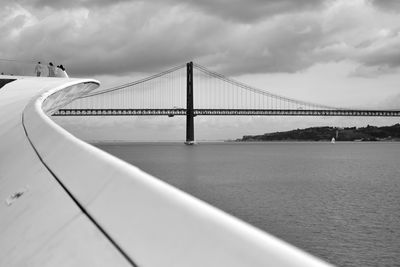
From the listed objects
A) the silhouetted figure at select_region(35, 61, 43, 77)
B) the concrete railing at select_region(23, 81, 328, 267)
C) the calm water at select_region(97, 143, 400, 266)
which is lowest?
the calm water at select_region(97, 143, 400, 266)

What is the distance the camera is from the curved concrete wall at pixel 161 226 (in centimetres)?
66

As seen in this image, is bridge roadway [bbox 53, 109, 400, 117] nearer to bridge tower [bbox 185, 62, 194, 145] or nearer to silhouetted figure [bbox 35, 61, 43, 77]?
bridge tower [bbox 185, 62, 194, 145]

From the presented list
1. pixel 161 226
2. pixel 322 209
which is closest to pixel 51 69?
pixel 322 209

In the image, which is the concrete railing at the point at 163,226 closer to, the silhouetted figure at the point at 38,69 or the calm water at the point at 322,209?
the calm water at the point at 322,209

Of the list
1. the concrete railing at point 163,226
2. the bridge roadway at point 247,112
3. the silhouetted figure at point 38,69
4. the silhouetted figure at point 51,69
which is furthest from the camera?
the bridge roadway at point 247,112

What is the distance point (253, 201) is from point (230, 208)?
3.00 m

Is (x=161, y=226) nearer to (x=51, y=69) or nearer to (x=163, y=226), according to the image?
(x=163, y=226)

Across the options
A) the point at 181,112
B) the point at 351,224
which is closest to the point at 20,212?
the point at 351,224

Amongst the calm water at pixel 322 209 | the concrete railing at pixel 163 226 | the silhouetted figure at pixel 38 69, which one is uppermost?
the silhouetted figure at pixel 38 69

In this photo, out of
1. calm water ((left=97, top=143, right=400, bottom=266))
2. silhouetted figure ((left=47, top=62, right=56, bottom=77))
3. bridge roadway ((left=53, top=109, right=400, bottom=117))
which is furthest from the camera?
bridge roadway ((left=53, top=109, right=400, bottom=117))

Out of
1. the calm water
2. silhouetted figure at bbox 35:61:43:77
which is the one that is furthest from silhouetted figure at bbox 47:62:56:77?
the calm water

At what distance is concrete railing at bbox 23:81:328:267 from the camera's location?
25.7 inches

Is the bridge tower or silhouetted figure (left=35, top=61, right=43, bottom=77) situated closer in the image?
silhouetted figure (left=35, top=61, right=43, bottom=77)

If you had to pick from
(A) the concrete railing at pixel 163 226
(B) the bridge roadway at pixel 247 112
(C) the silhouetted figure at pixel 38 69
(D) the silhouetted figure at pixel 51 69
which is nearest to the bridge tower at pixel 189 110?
(B) the bridge roadway at pixel 247 112
